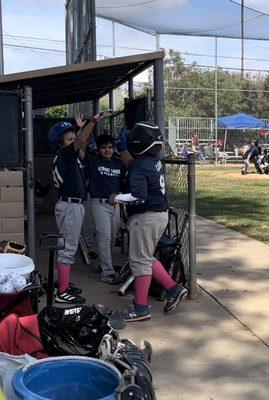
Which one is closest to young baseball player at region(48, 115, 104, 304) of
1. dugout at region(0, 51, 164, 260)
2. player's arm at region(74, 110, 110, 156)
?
player's arm at region(74, 110, 110, 156)

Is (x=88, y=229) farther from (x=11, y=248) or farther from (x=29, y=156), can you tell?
(x=11, y=248)

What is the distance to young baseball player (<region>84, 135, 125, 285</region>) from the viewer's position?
236 inches

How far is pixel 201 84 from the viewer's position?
58.2 meters

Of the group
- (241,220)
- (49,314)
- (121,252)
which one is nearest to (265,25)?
(241,220)

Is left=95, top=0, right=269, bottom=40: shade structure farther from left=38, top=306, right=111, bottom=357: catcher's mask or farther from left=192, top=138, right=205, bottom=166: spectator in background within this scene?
left=38, top=306, right=111, bottom=357: catcher's mask

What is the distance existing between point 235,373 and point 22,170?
2.72 m

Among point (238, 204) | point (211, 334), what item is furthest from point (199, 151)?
point (211, 334)

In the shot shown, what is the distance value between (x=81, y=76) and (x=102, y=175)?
1229mm

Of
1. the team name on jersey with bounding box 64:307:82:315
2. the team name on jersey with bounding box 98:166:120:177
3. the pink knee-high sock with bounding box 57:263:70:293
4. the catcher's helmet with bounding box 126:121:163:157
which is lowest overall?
the pink knee-high sock with bounding box 57:263:70:293

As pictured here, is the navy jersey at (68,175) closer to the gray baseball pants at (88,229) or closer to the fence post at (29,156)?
the fence post at (29,156)

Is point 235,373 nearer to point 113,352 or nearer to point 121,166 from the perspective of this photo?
point 113,352

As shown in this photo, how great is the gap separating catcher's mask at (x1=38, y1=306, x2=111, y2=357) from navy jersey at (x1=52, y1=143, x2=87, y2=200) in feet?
7.66

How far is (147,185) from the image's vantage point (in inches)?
190

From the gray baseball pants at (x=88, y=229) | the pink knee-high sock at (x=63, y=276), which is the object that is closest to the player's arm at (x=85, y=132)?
the pink knee-high sock at (x=63, y=276)
